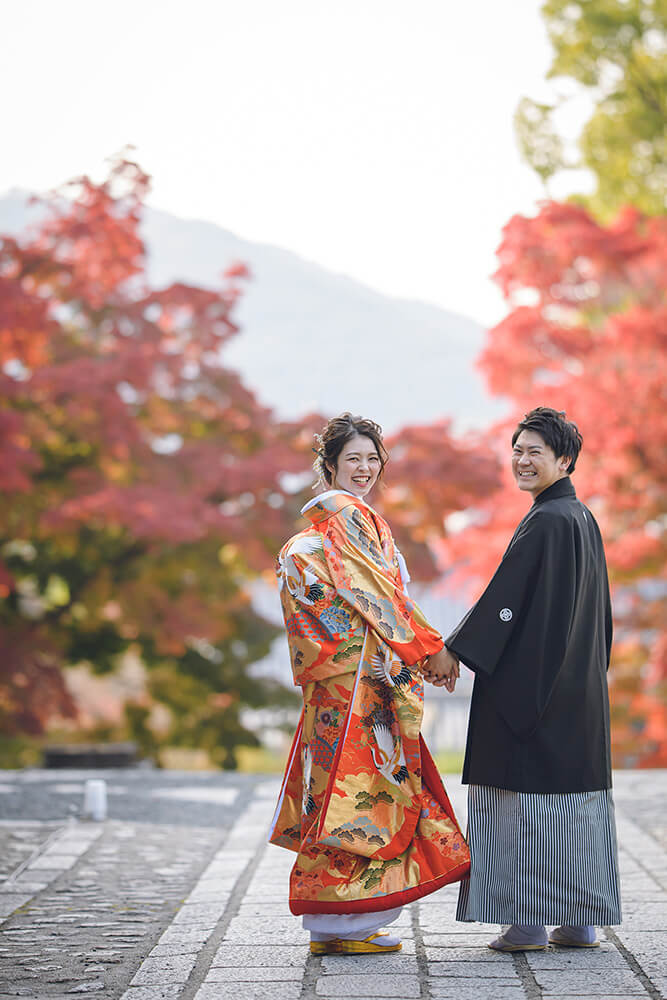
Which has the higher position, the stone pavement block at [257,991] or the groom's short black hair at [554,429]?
the groom's short black hair at [554,429]

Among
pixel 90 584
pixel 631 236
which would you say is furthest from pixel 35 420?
pixel 631 236

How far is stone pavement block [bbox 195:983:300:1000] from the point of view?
274cm

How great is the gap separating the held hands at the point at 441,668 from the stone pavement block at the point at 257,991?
0.94 meters

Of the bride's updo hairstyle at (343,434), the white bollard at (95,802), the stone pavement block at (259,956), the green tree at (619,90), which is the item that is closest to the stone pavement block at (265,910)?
the stone pavement block at (259,956)

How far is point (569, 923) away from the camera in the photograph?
3.18 metres

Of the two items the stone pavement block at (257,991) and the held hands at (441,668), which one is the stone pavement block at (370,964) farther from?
the held hands at (441,668)

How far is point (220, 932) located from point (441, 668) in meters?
1.03

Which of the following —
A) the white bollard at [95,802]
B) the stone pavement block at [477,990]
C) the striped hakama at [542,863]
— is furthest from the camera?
the white bollard at [95,802]

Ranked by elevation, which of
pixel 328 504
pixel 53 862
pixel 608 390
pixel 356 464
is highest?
pixel 608 390

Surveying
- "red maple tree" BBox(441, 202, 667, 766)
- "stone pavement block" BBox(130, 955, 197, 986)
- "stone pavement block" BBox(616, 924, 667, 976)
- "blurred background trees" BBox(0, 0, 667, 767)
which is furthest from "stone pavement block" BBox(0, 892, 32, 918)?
"red maple tree" BBox(441, 202, 667, 766)

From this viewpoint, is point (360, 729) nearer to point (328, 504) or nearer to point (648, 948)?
point (328, 504)

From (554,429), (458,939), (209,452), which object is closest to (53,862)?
(458,939)

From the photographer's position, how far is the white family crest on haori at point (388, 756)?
3.29 m

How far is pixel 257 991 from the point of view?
2791mm
